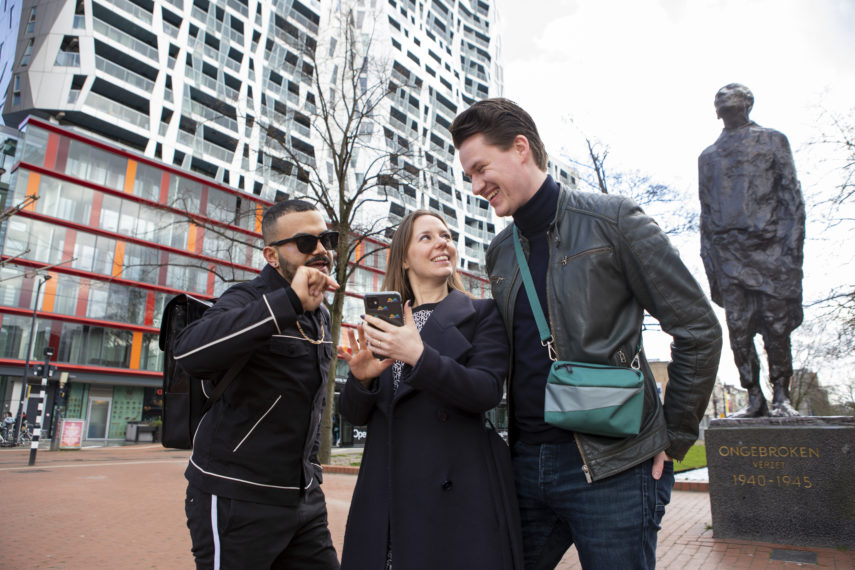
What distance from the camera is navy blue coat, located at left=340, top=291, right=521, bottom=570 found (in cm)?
187

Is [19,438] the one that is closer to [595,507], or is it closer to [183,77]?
[183,77]

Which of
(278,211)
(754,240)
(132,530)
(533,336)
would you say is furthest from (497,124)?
(132,530)

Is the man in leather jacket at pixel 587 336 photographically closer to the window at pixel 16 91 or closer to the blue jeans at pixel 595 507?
the blue jeans at pixel 595 507

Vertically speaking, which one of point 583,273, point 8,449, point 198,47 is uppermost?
point 198,47

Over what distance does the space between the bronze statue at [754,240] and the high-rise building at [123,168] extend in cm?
1911

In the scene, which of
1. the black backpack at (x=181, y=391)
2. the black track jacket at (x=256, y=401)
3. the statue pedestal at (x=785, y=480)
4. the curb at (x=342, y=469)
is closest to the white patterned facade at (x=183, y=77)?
the curb at (x=342, y=469)

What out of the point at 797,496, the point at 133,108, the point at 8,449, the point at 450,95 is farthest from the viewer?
the point at 450,95

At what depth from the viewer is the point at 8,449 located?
25.7m

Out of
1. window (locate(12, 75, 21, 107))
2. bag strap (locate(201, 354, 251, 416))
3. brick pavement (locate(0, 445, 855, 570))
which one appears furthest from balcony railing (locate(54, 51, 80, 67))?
→ bag strap (locate(201, 354, 251, 416))

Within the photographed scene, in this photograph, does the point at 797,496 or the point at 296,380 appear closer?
the point at 296,380

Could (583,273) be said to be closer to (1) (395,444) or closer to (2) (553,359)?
(2) (553,359)

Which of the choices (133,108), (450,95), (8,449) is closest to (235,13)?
(133,108)

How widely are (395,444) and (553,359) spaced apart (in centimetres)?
64

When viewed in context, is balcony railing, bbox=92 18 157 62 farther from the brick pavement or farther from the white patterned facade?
the brick pavement
